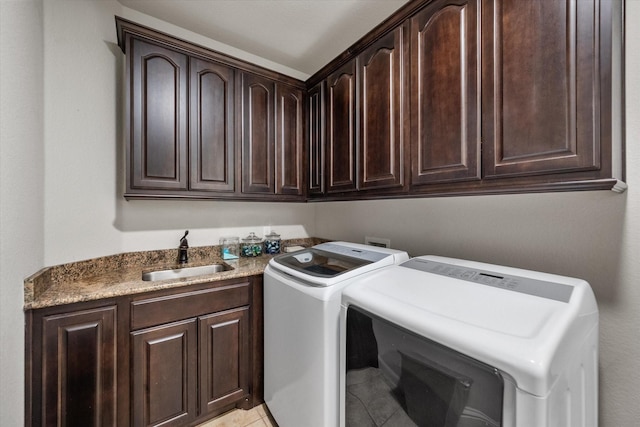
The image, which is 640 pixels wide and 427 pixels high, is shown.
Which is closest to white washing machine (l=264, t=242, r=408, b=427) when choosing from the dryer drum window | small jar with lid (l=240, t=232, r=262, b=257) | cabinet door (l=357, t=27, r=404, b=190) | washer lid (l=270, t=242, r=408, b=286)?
washer lid (l=270, t=242, r=408, b=286)

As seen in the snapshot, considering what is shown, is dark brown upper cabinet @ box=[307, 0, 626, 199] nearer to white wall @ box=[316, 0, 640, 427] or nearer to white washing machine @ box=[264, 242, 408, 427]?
white wall @ box=[316, 0, 640, 427]

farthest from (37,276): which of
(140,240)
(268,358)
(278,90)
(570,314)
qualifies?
(570,314)

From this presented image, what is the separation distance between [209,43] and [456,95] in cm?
193

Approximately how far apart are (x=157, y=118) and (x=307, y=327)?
152cm

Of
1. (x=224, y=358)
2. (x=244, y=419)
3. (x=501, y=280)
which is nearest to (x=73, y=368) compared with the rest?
(x=224, y=358)

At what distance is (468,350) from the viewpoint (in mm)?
625

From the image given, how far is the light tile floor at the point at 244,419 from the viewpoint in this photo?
157 centimetres

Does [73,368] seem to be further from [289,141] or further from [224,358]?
[289,141]

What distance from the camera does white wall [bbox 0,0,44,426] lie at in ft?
3.09

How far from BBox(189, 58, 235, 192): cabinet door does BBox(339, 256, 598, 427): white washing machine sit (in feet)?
4.19

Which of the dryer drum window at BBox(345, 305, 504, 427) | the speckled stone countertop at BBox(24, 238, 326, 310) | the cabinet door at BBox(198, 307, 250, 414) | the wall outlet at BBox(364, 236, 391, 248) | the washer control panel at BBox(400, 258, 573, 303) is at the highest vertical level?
the wall outlet at BBox(364, 236, 391, 248)

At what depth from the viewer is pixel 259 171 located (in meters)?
1.96

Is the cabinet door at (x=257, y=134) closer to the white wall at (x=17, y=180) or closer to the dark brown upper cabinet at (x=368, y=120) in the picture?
the dark brown upper cabinet at (x=368, y=120)

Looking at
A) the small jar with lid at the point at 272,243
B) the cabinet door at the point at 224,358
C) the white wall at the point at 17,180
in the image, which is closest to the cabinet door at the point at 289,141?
the small jar with lid at the point at 272,243
